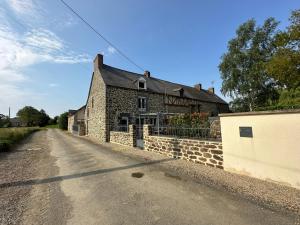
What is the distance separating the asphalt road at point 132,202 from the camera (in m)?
2.96

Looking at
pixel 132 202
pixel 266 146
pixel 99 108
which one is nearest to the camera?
pixel 132 202

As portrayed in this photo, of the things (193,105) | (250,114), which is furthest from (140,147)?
(193,105)

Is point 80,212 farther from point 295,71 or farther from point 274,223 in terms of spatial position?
point 295,71

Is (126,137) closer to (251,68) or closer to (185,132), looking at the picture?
(185,132)

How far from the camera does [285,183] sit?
13.7 feet

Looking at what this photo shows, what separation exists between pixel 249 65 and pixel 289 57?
6.63 m

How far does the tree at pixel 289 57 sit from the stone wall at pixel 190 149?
554 inches

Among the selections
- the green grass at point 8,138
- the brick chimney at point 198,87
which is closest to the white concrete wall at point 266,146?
the green grass at point 8,138

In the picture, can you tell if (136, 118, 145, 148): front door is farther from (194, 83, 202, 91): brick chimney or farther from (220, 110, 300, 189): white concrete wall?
(194, 83, 202, 91): brick chimney

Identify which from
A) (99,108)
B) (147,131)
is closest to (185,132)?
(147,131)

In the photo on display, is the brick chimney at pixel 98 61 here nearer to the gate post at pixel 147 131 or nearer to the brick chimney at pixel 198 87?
the gate post at pixel 147 131

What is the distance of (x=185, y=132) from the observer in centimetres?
785

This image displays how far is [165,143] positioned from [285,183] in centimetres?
509

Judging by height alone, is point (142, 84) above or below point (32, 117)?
above
